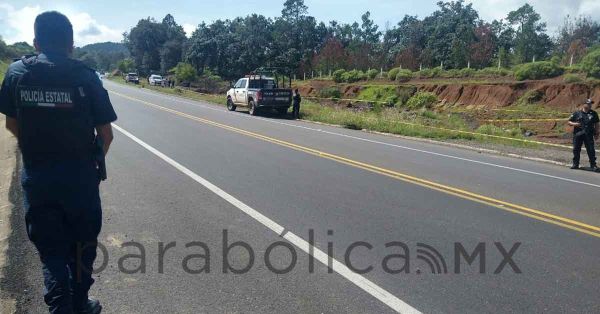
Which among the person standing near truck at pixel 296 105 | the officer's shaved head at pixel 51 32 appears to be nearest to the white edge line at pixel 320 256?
the officer's shaved head at pixel 51 32

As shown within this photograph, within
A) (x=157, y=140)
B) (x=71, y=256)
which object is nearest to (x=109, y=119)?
(x=71, y=256)

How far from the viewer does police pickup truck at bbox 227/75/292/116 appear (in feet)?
89.4

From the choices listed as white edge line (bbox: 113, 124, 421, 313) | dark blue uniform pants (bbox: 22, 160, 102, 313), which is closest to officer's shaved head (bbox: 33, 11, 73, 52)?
dark blue uniform pants (bbox: 22, 160, 102, 313)

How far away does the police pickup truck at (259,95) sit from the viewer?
27.2 meters

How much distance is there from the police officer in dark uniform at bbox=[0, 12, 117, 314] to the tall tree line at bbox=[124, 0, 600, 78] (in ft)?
146

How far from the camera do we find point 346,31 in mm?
108750

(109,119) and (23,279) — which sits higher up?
(109,119)

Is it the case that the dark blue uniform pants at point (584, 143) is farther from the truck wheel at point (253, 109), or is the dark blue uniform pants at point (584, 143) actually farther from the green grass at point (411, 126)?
the truck wheel at point (253, 109)

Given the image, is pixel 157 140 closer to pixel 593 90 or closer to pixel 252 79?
pixel 252 79

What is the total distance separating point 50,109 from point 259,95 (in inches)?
948

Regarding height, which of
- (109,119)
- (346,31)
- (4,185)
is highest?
(346,31)

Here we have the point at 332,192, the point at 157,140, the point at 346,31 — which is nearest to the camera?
the point at 332,192

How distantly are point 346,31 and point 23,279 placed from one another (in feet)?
356

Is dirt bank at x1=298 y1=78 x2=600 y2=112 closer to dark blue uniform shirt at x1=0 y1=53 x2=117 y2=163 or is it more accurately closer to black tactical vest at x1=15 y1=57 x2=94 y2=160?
dark blue uniform shirt at x1=0 y1=53 x2=117 y2=163
